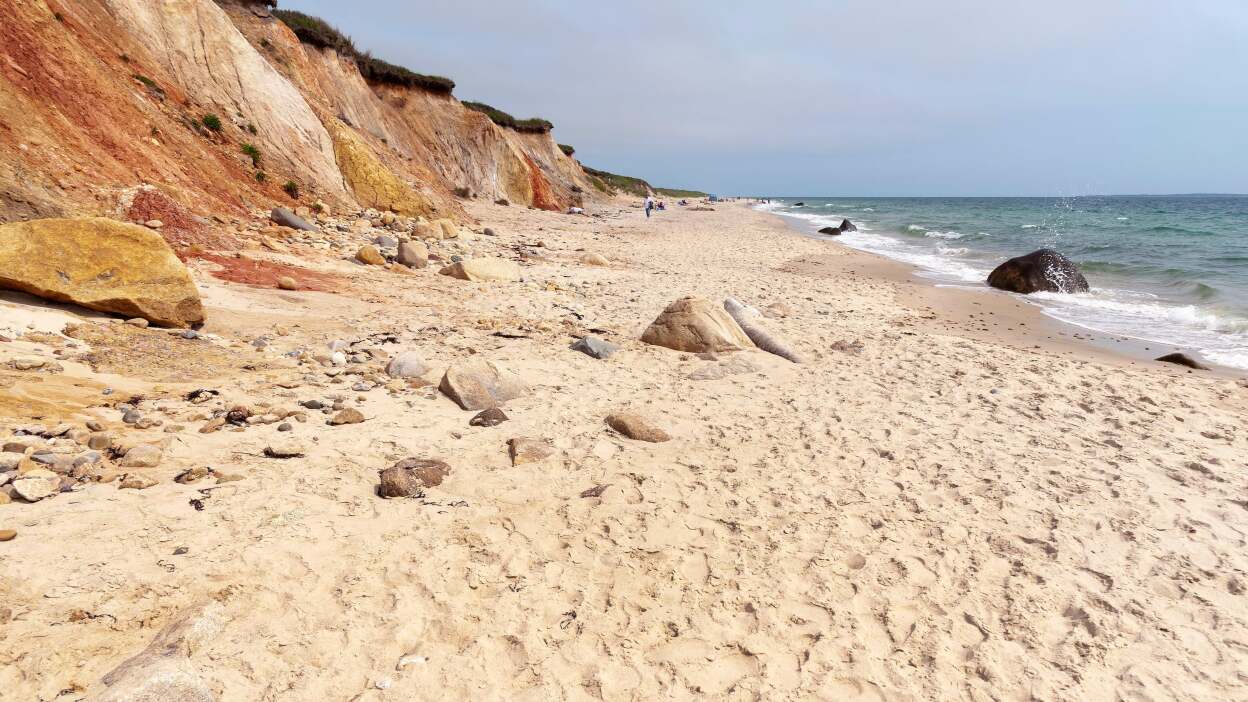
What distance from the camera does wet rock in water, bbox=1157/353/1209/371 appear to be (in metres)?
8.45

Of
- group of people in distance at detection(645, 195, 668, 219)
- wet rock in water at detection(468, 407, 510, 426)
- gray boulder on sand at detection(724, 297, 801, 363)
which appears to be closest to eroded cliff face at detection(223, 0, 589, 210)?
group of people in distance at detection(645, 195, 668, 219)

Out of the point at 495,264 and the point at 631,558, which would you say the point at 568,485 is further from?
the point at 495,264

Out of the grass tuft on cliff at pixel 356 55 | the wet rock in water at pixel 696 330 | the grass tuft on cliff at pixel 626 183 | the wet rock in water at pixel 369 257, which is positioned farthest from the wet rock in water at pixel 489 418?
the grass tuft on cliff at pixel 626 183

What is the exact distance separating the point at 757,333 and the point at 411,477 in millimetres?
5468

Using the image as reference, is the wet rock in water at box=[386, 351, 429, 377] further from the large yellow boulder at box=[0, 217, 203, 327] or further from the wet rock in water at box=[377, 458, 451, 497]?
the large yellow boulder at box=[0, 217, 203, 327]

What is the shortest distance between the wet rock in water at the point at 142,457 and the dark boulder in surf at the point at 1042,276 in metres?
16.6

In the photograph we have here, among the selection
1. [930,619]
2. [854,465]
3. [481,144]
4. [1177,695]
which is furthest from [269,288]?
[481,144]

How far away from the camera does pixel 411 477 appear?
13.9 feet

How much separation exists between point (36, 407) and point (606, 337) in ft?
18.8

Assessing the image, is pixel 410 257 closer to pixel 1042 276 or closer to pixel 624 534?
pixel 624 534

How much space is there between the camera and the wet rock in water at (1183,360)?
8.45 metres

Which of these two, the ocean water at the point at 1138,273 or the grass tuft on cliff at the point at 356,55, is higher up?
the grass tuft on cliff at the point at 356,55

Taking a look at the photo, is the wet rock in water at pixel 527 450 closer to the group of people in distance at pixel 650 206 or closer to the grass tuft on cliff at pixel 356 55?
the grass tuft on cliff at pixel 356 55

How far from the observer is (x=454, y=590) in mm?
3303
